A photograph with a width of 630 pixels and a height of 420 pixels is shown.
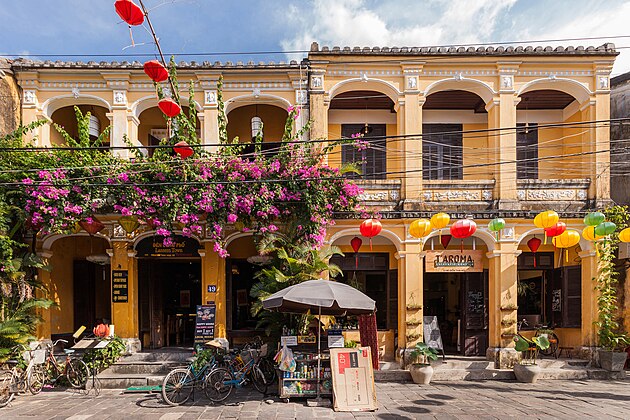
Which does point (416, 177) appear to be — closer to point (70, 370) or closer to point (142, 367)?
point (142, 367)

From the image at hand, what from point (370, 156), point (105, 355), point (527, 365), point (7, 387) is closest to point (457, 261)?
point (527, 365)

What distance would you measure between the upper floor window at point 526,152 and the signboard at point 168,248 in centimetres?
994

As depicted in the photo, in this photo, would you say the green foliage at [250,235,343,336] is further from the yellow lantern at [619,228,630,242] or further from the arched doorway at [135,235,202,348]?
the yellow lantern at [619,228,630,242]

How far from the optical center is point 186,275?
14617 millimetres

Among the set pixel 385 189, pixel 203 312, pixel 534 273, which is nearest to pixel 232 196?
pixel 203 312

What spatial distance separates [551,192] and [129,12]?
1123cm

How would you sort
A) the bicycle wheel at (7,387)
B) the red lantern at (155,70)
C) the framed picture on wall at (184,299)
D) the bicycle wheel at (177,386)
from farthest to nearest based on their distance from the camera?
1. the framed picture on wall at (184,299)
2. the bicycle wheel at (7,387)
3. the bicycle wheel at (177,386)
4. the red lantern at (155,70)

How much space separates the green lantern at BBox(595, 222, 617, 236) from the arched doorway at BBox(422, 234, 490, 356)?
3043 mm

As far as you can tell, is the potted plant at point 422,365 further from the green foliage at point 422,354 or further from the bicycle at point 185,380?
the bicycle at point 185,380

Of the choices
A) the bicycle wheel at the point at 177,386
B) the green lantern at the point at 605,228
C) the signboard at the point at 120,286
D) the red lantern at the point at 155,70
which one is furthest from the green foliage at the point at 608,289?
the signboard at the point at 120,286

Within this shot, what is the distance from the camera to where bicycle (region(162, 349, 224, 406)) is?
28.1ft

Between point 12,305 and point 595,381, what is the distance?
1467 cm

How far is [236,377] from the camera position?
9172 mm

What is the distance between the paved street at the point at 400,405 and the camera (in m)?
7.89
